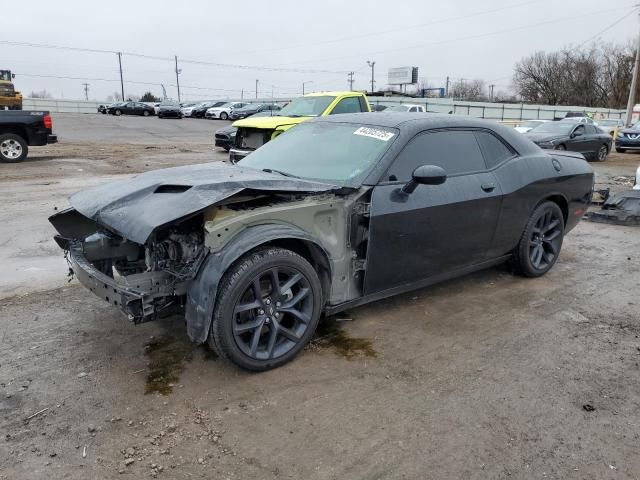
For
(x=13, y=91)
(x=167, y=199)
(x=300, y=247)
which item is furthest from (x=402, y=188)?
(x=13, y=91)

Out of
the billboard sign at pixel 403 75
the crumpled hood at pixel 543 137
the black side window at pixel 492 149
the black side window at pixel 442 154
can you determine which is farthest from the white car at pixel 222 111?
the black side window at pixel 442 154

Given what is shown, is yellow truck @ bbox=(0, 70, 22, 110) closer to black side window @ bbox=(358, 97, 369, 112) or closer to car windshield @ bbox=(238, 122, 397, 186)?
black side window @ bbox=(358, 97, 369, 112)

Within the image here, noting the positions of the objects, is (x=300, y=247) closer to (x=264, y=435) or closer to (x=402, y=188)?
(x=402, y=188)

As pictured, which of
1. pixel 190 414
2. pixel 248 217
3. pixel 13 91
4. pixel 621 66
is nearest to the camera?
pixel 190 414

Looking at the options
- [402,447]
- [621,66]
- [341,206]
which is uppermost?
[621,66]

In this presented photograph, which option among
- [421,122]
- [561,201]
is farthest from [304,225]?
[561,201]

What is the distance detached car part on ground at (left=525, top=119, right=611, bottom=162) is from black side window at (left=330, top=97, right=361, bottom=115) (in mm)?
6192

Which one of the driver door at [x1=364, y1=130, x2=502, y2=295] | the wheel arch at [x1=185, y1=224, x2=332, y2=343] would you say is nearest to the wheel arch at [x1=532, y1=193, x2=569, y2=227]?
the driver door at [x1=364, y1=130, x2=502, y2=295]

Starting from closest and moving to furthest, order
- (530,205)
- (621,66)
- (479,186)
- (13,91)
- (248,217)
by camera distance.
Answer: (248,217) → (479,186) → (530,205) → (13,91) → (621,66)

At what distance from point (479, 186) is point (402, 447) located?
2.49m

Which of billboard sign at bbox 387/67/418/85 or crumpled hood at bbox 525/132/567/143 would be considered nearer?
crumpled hood at bbox 525/132/567/143

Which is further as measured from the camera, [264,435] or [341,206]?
[341,206]

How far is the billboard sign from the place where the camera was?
73875 millimetres

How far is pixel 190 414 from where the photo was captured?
2.94 meters
